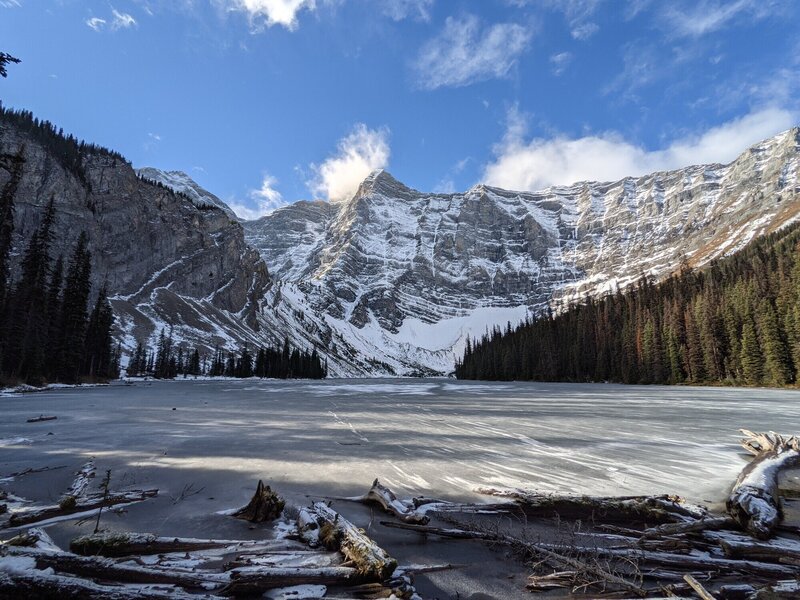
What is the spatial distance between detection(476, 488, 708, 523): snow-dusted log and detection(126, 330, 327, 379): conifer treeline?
Result: 118212mm

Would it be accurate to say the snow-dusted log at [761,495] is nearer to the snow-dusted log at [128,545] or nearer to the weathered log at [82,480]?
the snow-dusted log at [128,545]

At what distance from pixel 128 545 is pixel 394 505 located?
11.6ft

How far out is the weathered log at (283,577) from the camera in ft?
12.2

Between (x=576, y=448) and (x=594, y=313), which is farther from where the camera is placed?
(x=594, y=313)

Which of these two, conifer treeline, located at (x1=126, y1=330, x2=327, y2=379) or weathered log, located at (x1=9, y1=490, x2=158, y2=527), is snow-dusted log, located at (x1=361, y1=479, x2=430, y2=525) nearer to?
weathered log, located at (x1=9, y1=490, x2=158, y2=527)

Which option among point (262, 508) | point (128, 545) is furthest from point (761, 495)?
point (128, 545)

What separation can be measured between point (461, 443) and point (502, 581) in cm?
917

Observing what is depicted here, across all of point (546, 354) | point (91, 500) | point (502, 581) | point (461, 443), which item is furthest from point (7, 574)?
point (546, 354)

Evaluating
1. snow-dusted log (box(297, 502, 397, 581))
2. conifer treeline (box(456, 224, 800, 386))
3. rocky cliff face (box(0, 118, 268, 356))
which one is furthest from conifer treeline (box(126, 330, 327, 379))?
snow-dusted log (box(297, 502, 397, 581))

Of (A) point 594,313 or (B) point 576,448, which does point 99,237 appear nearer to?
(A) point 594,313

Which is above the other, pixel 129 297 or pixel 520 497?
pixel 129 297

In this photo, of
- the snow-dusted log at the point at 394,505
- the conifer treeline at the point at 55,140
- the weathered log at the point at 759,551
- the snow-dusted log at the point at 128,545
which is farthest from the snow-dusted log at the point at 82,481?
the conifer treeline at the point at 55,140

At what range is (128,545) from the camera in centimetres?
438

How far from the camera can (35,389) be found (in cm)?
4200
